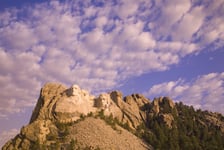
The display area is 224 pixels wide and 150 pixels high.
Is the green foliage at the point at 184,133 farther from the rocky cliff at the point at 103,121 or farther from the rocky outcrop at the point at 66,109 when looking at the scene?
the rocky outcrop at the point at 66,109

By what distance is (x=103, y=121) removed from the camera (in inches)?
4183

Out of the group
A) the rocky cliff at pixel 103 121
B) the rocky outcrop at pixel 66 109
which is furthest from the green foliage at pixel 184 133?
the rocky outcrop at pixel 66 109

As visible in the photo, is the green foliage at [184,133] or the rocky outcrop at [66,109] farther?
the green foliage at [184,133]

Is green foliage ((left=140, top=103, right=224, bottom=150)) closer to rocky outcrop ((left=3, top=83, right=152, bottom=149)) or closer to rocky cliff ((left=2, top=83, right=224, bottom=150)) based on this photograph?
rocky cliff ((left=2, top=83, right=224, bottom=150))

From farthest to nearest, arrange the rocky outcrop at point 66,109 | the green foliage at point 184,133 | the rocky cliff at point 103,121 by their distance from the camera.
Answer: the green foliage at point 184,133, the rocky outcrop at point 66,109, the rocky cliff at point 103,121

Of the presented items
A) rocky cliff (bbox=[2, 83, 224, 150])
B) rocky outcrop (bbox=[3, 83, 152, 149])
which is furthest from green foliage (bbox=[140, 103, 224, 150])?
rocky outcrop (bbox=[3, 83, 152, 149])

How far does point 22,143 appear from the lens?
300 ft

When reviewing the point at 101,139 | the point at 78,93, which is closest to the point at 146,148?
the point at 101,139

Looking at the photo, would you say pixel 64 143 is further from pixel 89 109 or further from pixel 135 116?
pixel 135 116

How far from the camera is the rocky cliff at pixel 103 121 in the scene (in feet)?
303

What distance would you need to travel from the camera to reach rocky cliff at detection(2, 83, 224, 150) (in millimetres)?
92250

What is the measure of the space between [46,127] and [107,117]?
22575mm

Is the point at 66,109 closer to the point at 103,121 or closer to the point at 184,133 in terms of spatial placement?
the point at 103,121

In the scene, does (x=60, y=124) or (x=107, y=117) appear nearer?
(x=60, y=124)
